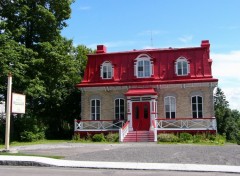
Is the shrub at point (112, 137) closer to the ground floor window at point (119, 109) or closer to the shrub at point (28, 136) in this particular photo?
the ground floor window at point (119, 109)

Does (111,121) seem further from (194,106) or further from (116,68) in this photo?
(194,106)

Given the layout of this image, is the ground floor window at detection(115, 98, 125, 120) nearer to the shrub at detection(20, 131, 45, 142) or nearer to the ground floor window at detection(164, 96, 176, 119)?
the ground floor window at detection(164, 96, 176, 119)

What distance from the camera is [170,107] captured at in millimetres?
30828

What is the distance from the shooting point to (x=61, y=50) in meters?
30.5

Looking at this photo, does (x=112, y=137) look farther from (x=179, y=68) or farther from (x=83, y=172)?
(x=83, y=172)

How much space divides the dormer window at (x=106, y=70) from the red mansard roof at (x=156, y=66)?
31cm

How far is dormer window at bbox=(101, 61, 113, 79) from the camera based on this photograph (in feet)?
109

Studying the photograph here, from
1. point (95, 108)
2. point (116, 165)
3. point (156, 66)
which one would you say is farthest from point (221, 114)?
point (116, 165)

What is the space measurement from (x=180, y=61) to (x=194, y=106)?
432 centimetres

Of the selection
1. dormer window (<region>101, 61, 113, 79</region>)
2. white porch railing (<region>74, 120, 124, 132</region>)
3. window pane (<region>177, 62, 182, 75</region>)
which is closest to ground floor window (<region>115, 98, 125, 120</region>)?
white porch railing (<region>74, 120, 124, 132</region>)

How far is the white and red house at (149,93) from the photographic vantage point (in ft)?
96.8

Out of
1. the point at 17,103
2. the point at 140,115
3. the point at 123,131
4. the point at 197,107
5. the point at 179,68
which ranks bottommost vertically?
the point at 123,131

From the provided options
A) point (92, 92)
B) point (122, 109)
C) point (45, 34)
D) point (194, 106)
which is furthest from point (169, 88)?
point (45, 34)

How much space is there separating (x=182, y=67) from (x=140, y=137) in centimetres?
781
